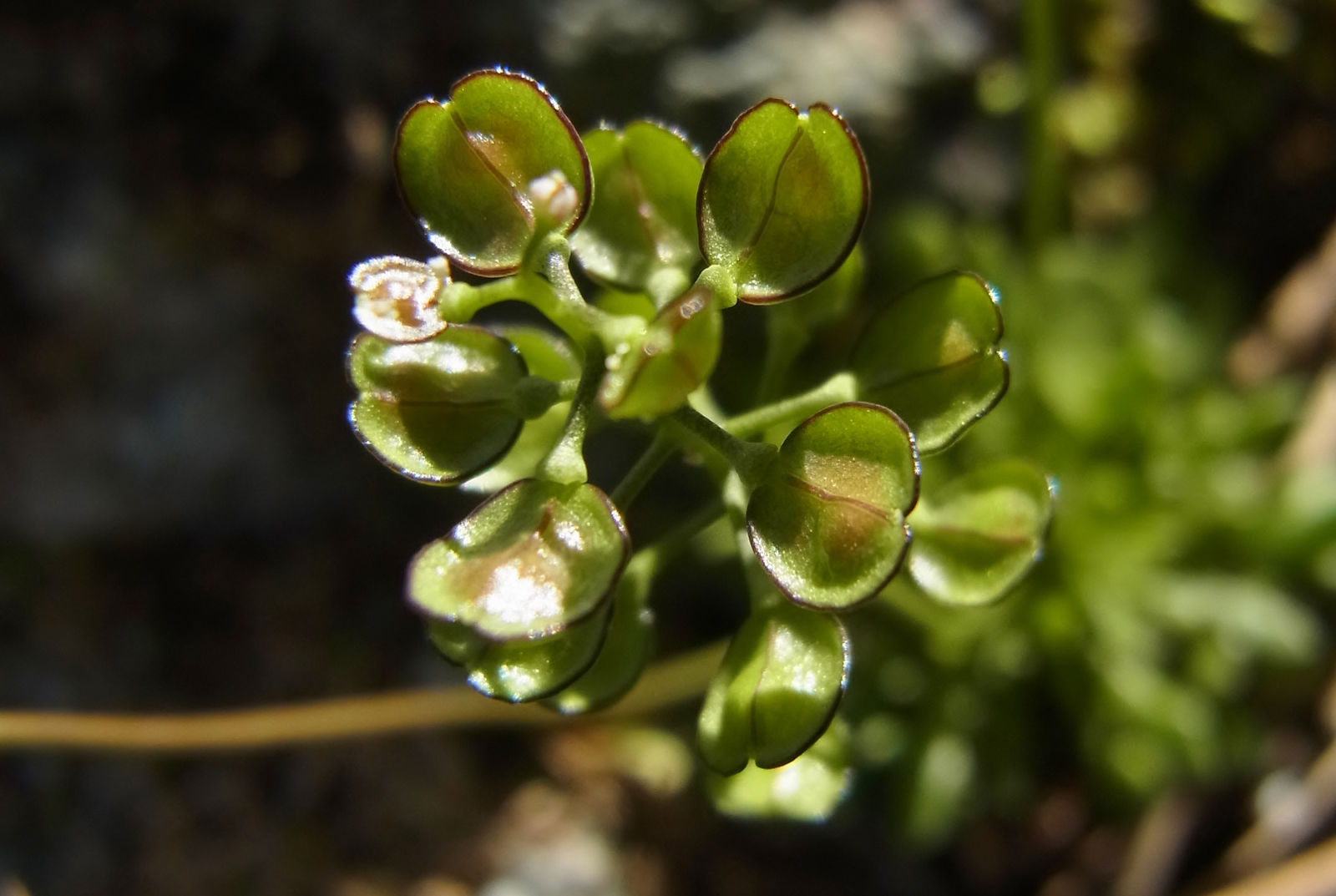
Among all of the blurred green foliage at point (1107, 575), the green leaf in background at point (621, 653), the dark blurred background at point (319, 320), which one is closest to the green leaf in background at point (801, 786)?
the green leaf in background at point (621, 653)

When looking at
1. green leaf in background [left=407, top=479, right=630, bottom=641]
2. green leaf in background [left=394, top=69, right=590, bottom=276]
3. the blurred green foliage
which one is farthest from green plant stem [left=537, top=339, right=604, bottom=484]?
the blurred green foliage

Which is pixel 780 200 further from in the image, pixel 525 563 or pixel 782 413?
pixel 525 563

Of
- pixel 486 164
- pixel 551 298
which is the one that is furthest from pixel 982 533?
pixel 486 164

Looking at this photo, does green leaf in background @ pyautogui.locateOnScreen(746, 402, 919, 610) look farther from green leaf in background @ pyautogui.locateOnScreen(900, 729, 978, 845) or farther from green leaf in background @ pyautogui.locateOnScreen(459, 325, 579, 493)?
green leaf in background @ pyautogui.locateOnScreen(900, 729, 978, 845)

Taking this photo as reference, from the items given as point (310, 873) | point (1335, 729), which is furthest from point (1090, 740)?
point (310, 873)

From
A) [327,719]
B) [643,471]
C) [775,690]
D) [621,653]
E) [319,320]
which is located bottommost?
[327,719]

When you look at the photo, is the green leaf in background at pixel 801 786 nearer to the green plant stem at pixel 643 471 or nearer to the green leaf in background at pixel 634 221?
the green plant stem at pixel 643 471

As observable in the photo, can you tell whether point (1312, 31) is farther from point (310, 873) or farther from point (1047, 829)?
point (310, 873)
